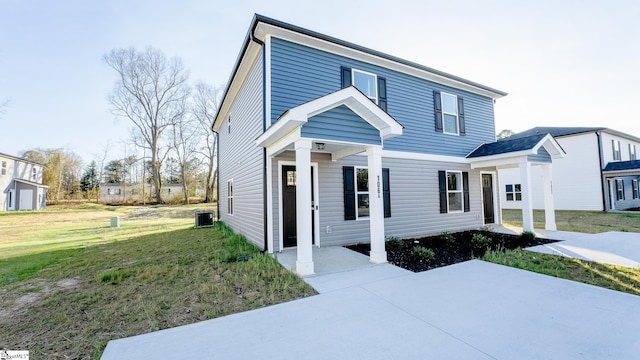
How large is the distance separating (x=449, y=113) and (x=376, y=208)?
6.19 metres

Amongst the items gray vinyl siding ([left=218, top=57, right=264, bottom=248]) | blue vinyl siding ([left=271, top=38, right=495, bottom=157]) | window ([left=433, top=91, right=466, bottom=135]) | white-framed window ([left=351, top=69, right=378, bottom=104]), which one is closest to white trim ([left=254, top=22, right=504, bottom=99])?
blue vinyl siding ([left=271, top=38, right=495, bottom=157])

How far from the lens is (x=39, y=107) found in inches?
810

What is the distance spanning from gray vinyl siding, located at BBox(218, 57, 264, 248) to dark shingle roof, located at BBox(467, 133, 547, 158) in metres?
7.87

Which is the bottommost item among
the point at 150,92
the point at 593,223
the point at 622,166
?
the point at 593,223

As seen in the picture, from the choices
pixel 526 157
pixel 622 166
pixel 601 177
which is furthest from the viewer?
pixel 601 177

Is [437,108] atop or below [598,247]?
atop

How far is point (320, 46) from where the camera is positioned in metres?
6.73

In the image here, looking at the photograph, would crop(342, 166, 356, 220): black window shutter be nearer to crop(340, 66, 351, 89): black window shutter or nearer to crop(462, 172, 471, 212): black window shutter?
crop(340, 66, 351, 89): black window shutter

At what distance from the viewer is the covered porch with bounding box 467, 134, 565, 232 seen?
26.4ft

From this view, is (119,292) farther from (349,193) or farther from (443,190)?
(443,190)

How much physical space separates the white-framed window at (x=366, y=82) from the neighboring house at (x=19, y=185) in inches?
1210

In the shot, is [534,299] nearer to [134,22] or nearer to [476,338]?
[476,338]

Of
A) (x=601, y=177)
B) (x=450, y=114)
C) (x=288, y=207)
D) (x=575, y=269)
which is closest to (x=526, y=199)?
(x=450, y=114)

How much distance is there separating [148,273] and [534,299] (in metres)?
6.42
